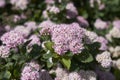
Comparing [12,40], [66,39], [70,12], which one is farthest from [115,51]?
[12,40]

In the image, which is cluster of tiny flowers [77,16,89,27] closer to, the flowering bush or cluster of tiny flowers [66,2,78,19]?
cluster of tiny flowers [66,2,78,19]

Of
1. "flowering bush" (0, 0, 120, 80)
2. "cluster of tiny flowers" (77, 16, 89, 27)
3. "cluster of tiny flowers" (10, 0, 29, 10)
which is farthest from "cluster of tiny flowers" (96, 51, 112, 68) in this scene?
"cluster of tiny flowers" (10, 0, 29, 10)

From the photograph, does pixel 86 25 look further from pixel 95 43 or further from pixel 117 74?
pixel 95 43

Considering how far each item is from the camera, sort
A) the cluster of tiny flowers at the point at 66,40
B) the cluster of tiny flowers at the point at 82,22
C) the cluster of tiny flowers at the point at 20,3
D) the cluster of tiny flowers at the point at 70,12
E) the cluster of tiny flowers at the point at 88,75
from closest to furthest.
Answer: the cluster of tiny flowers at the point at 66,40 → the cluster of tiny flowers at the point at 88,75 → the cluster of tiny flowers at the point at 70,12 → the cluster of tiny flowers at the point at 82,22 → the cluster of tiny flowers at the point at 20,3

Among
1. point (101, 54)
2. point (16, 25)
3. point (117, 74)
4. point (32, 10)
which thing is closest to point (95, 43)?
point (101, 54)

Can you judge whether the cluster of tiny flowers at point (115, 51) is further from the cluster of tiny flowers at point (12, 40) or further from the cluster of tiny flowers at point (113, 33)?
the cluster of tiny flowers at point (12, 40)

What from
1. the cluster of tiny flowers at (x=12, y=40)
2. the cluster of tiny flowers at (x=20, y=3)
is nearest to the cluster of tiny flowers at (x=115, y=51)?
the cluster of tiny flowers at (x=20, y=3)

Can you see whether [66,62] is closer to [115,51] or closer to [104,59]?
[104,59]
